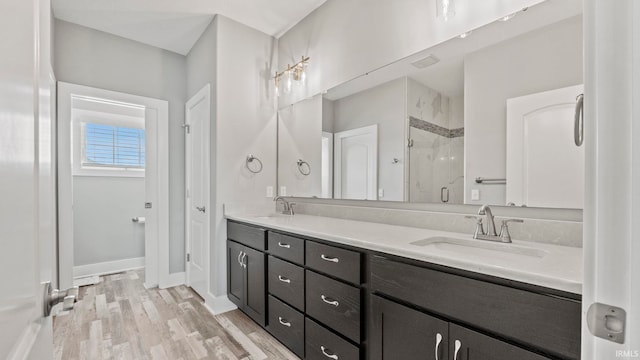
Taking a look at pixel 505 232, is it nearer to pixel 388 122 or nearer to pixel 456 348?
pixel 456 348

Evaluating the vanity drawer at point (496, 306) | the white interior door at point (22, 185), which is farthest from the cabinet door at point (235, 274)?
the white interior door at point (22, 185)

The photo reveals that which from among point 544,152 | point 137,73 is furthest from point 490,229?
point 137,73

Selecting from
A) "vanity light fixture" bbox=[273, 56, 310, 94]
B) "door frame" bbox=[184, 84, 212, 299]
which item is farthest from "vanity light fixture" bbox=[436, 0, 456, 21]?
"door frame" bbox=[184, 84, 212, 299]

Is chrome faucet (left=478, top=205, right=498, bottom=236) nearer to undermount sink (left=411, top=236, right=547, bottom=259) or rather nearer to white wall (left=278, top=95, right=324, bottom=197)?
undermount sink (left=411, top=236, right=547, bottom=259)

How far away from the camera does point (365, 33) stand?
2.16 m

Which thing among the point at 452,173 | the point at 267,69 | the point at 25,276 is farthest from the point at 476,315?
the point at 267,69

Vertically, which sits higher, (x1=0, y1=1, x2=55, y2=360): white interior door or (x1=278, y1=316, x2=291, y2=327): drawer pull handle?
(x1=0, y1=1, x2=55, y2=360): white interior door

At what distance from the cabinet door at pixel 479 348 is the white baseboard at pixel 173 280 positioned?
3.13m

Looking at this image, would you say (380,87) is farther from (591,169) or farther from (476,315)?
(591,169)

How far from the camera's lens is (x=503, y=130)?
1.49 metres

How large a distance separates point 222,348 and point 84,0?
10.1ft

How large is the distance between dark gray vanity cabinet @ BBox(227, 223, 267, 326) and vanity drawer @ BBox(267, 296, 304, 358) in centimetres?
11

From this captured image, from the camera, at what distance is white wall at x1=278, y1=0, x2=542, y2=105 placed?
1.56 metres

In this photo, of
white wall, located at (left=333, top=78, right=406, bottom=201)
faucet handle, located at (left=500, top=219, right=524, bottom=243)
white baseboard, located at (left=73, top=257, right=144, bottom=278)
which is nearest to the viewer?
faucet handle, located at (left=500, top=219, right=524, bottom=243)
